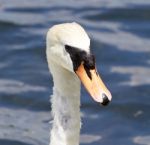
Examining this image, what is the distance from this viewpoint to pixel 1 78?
896cm

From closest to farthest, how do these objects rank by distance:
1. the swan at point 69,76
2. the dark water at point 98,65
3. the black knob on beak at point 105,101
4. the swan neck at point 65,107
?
the black knob on beak at point 105,101
the swan at point 69,76
the swan neck at point 65,107
the dark water at point 98,65

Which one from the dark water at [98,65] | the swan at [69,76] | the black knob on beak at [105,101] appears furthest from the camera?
the dark water at [98,65]

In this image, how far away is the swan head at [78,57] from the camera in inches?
206

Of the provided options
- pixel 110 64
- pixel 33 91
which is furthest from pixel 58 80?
pixel 110 64

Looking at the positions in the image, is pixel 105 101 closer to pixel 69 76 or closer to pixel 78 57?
pixel 78 57

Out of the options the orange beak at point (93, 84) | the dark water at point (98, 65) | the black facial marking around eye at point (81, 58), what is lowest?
the orange beak at point (93, 84)

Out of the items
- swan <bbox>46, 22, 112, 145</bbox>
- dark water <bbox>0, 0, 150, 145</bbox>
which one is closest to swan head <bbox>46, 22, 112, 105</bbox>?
swan <bbox>46, 22, 112, 145</bbox>

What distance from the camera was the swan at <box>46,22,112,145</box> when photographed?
525cm

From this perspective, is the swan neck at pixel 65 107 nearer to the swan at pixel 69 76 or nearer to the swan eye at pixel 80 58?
the swan at pixel 69 76

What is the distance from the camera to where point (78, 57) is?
17.4 ft

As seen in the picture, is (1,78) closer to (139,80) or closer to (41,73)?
(41,73)

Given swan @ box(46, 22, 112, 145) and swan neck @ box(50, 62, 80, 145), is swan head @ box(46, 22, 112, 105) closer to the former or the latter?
swan @ box(46, 22, 112, 145)

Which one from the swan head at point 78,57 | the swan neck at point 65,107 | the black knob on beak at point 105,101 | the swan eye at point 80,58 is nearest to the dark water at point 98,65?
the swan neck at point 65,107

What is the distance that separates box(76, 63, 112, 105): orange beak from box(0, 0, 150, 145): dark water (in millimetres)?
2412
